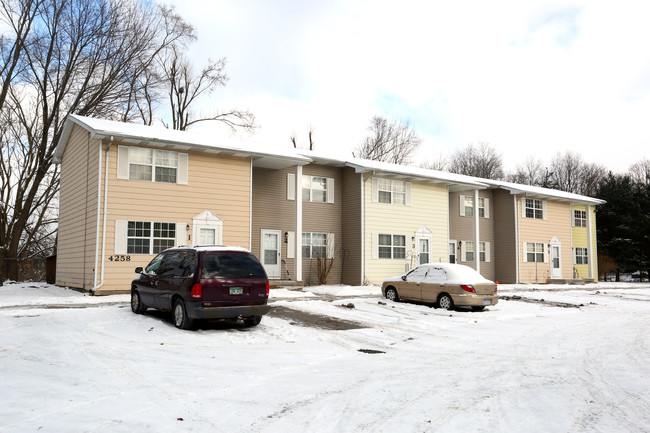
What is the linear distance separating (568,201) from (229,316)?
2994cm

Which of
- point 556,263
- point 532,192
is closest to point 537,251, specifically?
point 556,263

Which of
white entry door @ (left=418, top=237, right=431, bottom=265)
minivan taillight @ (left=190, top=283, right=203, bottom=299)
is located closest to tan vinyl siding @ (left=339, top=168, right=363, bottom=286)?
white entry door @ (left=418, top=237, right=431, bottom=265)

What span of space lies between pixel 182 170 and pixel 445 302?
1048 cm

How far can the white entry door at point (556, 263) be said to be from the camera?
32.5 m

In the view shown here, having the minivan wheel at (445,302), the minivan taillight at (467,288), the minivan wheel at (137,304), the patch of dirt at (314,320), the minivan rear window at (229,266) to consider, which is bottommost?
the patch of dirt at (314,320)

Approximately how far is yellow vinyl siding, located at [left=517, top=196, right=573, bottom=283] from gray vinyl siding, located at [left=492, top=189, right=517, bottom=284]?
54 centimetres

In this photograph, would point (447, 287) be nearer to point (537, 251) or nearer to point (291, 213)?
point (291, 213)

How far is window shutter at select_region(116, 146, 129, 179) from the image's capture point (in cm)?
1756

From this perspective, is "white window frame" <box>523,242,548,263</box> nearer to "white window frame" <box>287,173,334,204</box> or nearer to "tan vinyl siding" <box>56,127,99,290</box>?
"white window frame" <box>287,173,334,204</box>

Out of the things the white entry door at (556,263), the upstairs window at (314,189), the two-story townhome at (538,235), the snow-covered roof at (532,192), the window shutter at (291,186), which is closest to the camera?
the window shutter at (291,186)

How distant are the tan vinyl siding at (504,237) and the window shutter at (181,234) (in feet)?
66.1

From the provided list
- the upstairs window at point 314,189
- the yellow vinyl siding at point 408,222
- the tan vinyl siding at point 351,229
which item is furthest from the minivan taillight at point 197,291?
the yellow vinyl siding at point 408,222

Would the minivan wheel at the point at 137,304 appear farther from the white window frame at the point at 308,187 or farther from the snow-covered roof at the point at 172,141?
the white window frame at the point at 308,187

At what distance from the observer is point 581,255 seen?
35.1 metres
